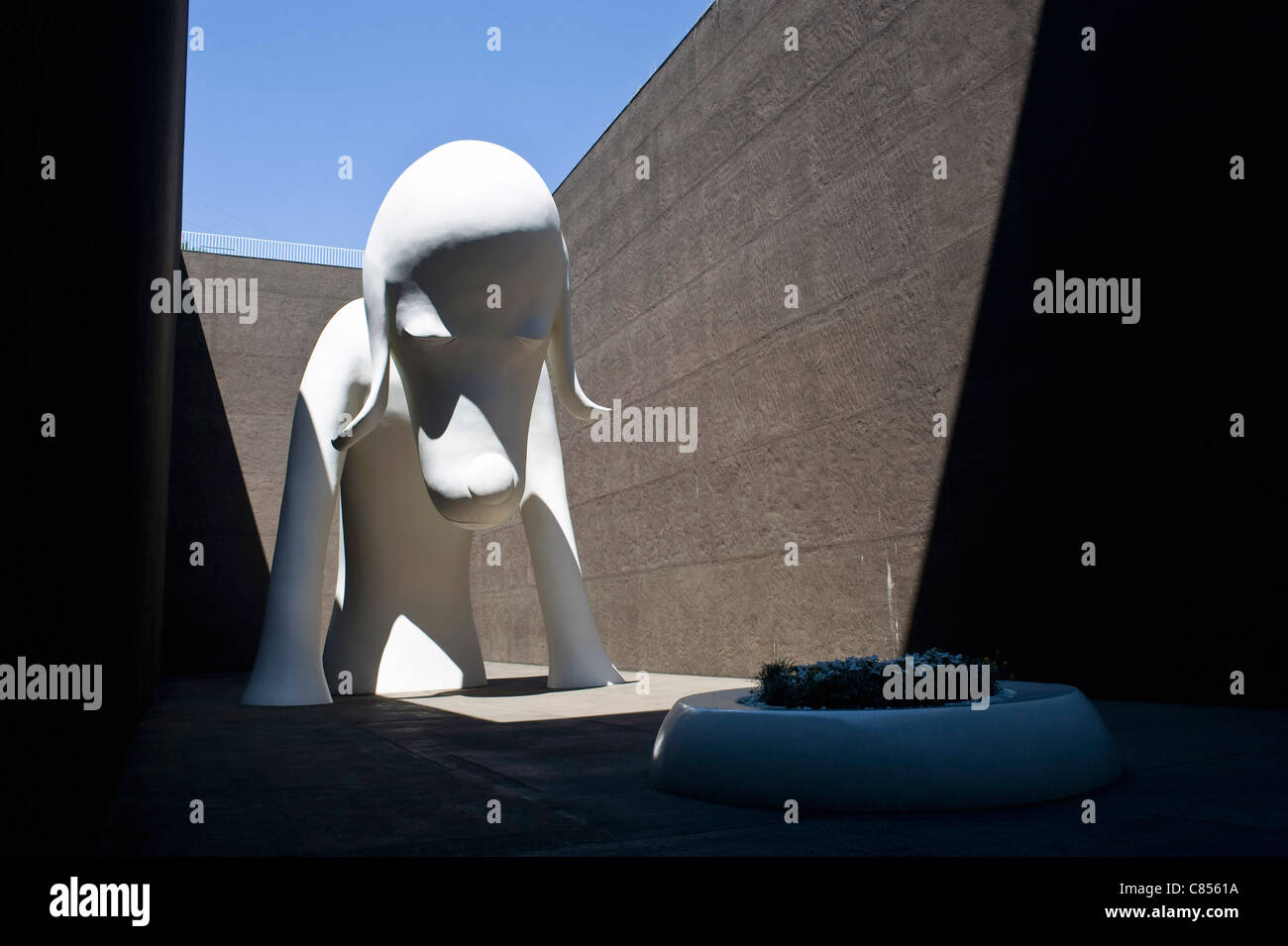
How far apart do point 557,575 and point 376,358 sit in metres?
2.31

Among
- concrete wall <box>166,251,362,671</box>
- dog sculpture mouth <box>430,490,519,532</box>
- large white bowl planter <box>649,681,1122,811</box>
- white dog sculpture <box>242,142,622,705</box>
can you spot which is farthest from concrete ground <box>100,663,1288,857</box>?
concrete wall <box>166,251,362,671</box>

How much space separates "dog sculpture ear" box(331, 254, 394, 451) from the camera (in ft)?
23.6

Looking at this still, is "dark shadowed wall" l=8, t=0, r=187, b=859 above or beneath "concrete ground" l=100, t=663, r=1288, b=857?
above

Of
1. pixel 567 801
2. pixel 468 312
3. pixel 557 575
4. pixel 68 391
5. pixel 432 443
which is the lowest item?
pixel 567 801

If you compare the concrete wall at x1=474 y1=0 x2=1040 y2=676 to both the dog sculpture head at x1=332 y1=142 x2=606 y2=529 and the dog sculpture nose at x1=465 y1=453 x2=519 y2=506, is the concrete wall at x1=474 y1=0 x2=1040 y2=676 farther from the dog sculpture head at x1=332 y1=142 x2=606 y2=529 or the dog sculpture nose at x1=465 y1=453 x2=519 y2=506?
the dog sculpture nose at x1=465 y1=453 x2=519 y2=506

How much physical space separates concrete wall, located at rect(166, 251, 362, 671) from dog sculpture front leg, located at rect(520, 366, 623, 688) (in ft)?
27.2

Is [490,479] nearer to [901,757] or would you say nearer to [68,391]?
[901,757]

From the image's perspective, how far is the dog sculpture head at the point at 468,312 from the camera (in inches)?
265

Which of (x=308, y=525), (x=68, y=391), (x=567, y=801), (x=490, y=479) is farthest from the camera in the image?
(x=308, y=525)

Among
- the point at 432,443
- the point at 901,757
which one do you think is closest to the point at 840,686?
the point at 901,757

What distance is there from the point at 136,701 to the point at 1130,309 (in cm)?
687

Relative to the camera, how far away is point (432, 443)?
271 inches

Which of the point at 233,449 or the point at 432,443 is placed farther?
the point at 233,449
